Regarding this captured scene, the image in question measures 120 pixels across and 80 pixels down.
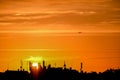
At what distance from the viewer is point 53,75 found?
15200 centimetres

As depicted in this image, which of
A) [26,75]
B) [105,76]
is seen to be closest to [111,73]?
[105,76]

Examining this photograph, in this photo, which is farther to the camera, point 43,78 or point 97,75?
point 97,75

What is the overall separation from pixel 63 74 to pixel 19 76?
488 inches

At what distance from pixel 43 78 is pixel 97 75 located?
24590mm

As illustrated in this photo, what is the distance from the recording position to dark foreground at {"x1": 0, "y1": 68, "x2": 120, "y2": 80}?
484ft

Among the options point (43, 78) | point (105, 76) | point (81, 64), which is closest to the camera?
point (43, 78)

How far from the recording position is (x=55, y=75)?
152875mm

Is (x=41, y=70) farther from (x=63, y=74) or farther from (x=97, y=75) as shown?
(x=97, y=75)

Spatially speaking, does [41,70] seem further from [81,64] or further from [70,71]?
[81,64]

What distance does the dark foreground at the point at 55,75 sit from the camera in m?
148

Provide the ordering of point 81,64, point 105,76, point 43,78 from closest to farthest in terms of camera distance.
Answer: point 43,78 → point 105,76 → point 81,64

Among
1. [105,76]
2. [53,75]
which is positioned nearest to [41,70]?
[53,75]

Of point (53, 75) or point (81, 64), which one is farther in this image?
point (81, 64)

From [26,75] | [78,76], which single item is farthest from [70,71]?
[26,75]
